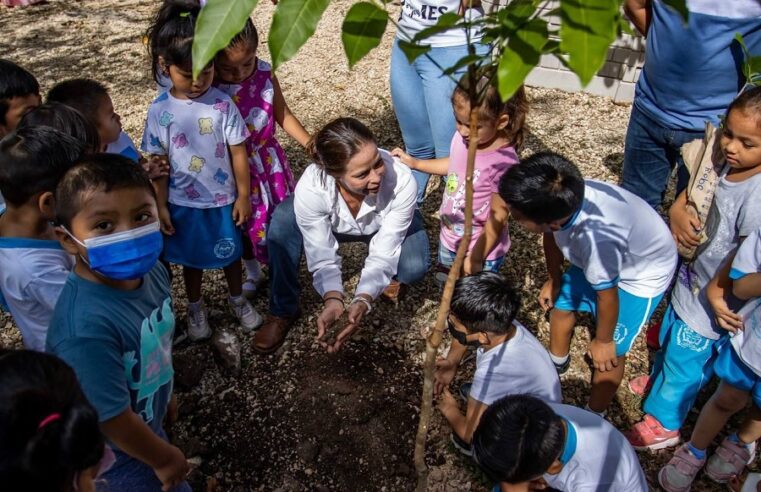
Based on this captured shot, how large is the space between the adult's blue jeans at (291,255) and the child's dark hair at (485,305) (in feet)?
2.66

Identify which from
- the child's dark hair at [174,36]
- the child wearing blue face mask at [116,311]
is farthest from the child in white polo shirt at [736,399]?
the child's dark hair at [174,36]

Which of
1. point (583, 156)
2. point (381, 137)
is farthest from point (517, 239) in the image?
point (381, 137)

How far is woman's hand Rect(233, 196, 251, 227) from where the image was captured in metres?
2.72

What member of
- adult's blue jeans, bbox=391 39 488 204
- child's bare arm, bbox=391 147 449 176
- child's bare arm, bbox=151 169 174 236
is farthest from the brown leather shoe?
adult's blue jeans, bbox=391 39 488 204

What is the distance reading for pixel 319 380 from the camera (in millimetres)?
2818

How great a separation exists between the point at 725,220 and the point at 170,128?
87.7 inches

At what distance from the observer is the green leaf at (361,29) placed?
0.81 metres

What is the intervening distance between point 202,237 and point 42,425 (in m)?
1.71

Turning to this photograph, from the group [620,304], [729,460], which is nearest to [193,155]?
[620,304]

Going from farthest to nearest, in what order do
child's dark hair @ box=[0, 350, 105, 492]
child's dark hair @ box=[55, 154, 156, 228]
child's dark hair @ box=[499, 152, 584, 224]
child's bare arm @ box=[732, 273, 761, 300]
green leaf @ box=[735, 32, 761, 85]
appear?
green leaf @ box=[735, 32, 761, 85]
child's dark hair @ box=[499, 152, 584, 224]
child's bare arm @ box=[732, 273, 761, 300]
child's dark hair @ box=[55, 154, 156, 228]
child's dark hair @ box=[0, 350, 105, 492]

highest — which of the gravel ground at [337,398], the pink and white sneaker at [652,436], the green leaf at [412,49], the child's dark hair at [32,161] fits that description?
the green leaf at [412,49]

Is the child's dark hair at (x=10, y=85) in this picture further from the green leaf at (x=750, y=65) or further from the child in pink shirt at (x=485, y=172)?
the green leaf at (x=750, y=65)

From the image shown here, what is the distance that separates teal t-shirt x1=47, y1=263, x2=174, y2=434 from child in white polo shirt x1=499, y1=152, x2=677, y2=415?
126 cm

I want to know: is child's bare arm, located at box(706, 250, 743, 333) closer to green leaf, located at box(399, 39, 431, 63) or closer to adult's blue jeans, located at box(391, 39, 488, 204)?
adult's blue jeans, located at box(391, 39, 488, 204)
